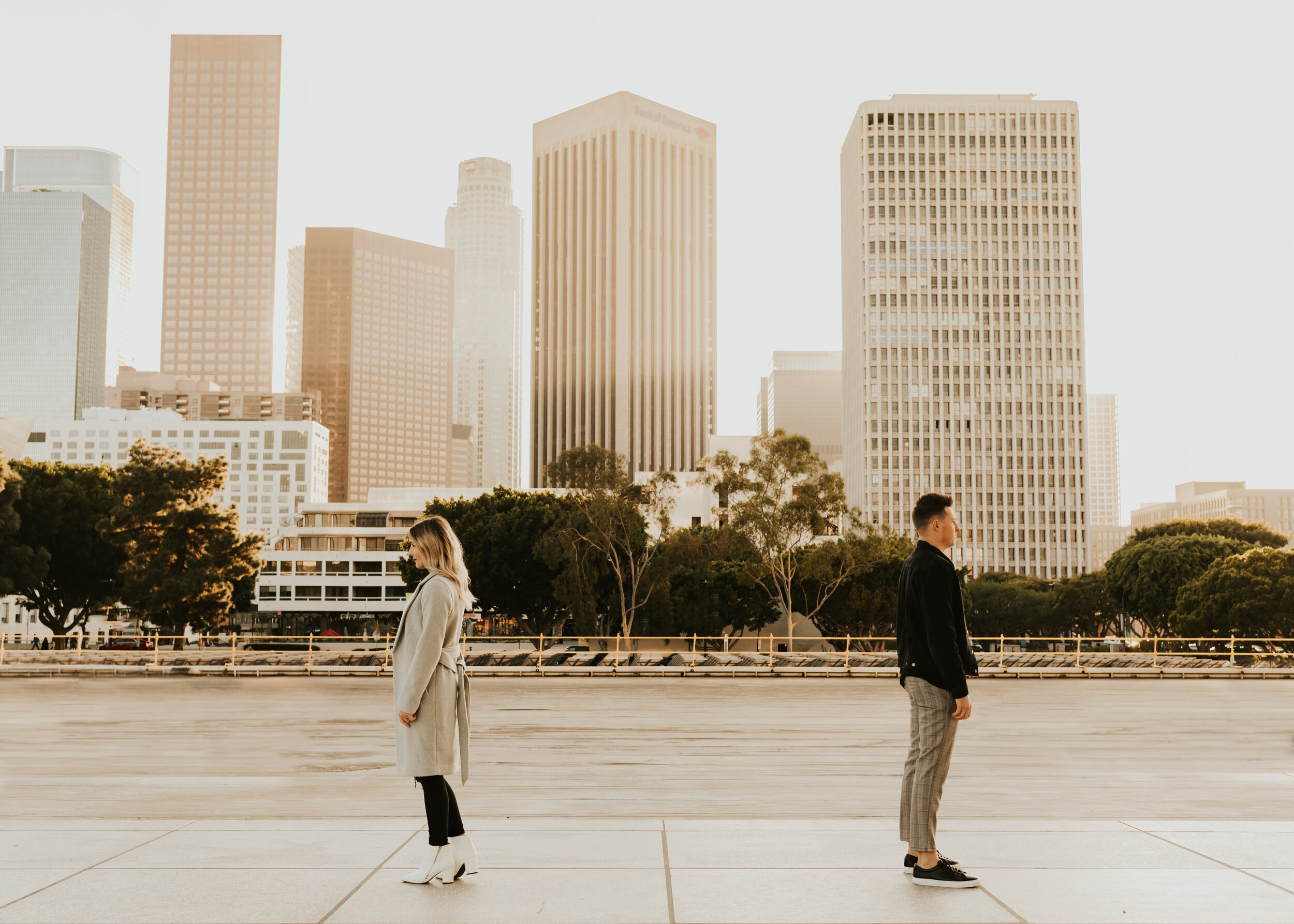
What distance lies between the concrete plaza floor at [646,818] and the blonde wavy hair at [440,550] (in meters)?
1.59

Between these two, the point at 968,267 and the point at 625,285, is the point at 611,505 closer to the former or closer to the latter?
the point at 968,267

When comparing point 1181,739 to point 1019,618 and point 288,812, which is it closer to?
point 288,812

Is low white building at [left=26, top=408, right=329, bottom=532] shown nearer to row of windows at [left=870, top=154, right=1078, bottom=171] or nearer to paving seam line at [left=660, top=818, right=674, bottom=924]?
row of windows at [left=870, top=154, right=1078, bottom=171]

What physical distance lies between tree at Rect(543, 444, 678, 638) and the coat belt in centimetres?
3899

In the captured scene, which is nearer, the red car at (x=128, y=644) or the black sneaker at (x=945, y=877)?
the black sneaker at (x=945, y=877)

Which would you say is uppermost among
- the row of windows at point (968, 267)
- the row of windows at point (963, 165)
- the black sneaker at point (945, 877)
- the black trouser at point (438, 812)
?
the row of windows at point (963, 165)

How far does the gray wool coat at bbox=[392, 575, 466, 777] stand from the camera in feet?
18.1

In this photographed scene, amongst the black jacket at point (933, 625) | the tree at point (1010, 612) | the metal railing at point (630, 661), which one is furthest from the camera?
the tree at point (1010, 612)

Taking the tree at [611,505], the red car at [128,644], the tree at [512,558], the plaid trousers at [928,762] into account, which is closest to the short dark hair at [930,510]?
the plaid trousers at [928,762]

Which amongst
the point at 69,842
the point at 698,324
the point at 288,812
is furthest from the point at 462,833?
the point at 698,324

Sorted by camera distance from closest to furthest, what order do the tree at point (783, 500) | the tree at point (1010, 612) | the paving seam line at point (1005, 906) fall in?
the paving seam line at point (1005, 906) → the tree at point (783, 500) → the tree at point (1010, 612)

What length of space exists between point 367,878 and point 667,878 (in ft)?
5.25

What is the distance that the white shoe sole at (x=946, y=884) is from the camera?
5.51 m

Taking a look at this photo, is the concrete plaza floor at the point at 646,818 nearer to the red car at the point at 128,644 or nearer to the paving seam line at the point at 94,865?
the paving seam line at the point at 94,865
